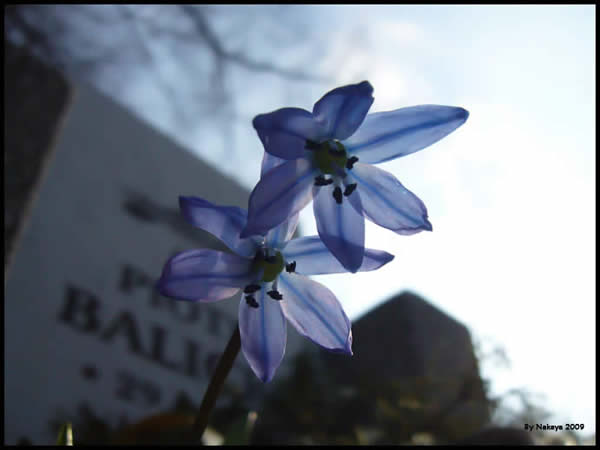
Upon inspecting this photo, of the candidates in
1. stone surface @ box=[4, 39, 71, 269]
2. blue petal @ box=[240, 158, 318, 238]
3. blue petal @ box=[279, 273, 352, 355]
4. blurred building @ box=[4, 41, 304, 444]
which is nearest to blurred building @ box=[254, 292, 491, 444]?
blurred building @ box=[4, 41, 304, 444]

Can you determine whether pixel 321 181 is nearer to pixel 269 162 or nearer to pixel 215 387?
pixel 269 162

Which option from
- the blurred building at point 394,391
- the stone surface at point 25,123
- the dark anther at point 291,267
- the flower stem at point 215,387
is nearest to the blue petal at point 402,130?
the dark anther at point 291,267

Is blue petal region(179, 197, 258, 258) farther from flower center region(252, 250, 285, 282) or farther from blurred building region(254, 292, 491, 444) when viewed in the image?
blurred building region(254, 292, 491, 444)

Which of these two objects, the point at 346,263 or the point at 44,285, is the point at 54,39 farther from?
the point at 346,263

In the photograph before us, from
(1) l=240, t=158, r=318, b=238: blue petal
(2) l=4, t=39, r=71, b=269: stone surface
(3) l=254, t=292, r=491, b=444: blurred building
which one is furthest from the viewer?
(2) l=4, t=39, r=71, b=269: stone surface

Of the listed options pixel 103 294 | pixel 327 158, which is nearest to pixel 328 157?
pixel 327 158

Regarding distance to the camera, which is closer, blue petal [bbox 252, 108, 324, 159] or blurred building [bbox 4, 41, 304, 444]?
blue petal [bbox 252, 108, 324, 159]
